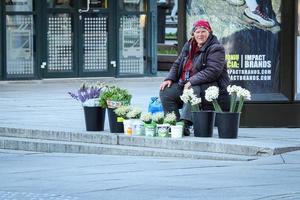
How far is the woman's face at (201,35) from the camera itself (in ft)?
39.8

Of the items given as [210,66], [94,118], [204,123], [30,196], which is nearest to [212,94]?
[204,123]

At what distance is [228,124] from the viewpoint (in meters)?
11.8

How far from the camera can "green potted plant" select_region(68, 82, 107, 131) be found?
A: 12594 millimetres

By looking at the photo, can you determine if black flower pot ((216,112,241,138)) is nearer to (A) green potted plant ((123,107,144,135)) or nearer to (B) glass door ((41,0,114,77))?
(A) green potted plant ((123,107,144,135))

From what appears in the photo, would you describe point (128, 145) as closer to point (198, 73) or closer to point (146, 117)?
point (146, 117)

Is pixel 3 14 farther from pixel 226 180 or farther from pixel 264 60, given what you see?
pixel 226 180

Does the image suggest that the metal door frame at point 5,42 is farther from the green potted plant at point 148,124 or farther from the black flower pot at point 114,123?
the green potted plant at point 148,124

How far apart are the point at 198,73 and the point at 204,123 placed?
2.15 feet

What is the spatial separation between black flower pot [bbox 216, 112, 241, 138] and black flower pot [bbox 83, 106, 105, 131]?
65.9 inches

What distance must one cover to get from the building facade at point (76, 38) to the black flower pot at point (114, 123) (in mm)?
8484

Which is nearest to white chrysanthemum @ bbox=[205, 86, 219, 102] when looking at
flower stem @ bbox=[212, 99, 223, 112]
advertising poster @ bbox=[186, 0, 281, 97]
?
flower stem @ bbox=[212, 99, 223, 112]

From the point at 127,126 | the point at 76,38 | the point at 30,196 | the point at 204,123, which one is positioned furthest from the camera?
the point at 76,38

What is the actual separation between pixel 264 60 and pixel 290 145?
2.03 meters

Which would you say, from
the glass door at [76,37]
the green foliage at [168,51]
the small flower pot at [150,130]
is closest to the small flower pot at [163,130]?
the small flower pot at [150,130]
